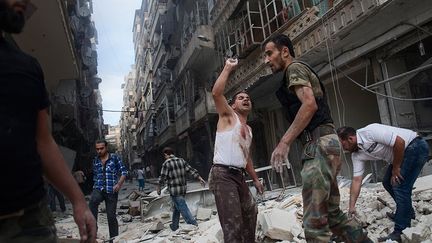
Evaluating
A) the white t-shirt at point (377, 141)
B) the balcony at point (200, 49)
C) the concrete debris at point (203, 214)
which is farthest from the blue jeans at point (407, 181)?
the balcony at point (200, 49)

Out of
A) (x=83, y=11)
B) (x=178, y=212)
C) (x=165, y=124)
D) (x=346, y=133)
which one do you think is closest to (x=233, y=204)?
(x=346, y=133)

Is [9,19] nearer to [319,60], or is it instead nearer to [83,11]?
[319,60]

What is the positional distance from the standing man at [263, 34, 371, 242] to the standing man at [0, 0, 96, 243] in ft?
5.46

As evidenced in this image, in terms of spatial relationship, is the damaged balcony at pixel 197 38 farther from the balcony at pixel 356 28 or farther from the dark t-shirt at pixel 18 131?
the dark t-shirt at pixel 18 131

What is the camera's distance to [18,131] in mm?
1415

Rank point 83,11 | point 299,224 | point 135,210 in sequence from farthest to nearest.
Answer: point 83,11 < point 135,210 < point 299,224

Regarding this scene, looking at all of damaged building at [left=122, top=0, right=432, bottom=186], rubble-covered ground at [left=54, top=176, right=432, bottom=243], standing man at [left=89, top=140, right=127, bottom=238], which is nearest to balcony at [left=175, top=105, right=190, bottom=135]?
damaged building at [left=122, top=0, right=432, bottom=186]

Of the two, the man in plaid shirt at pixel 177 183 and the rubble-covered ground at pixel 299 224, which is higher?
the man in plaid shirt at pixel 177 183

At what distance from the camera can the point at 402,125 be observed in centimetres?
936

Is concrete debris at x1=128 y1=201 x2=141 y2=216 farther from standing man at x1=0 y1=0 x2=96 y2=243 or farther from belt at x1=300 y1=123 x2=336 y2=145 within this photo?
standing man at x1=0 y1=0 x2=96 y2=243

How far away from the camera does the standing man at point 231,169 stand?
3.56 metres

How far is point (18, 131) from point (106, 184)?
17.0 feet

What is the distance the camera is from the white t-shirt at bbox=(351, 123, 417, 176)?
4.23 meters

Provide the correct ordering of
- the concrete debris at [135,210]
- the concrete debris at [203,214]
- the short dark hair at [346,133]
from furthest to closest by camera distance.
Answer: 1. the concrete debris at [135,210]
2. the concrete debris at [203,214]
3. the short dark hair at [346,133]
